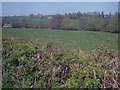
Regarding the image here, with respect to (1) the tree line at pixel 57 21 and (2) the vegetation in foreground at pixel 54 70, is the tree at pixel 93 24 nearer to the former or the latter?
(1) the tree line at pixel 57 21

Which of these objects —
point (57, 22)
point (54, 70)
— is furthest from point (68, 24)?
point (54, 70)

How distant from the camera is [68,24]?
15.7 ft

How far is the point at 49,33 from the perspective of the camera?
450 cm

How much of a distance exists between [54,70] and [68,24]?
2.67 m

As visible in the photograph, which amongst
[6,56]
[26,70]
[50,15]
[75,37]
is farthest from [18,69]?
[75,37]

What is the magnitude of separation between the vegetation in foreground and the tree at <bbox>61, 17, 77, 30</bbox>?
1.67 metres

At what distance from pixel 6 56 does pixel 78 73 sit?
168 centimetres

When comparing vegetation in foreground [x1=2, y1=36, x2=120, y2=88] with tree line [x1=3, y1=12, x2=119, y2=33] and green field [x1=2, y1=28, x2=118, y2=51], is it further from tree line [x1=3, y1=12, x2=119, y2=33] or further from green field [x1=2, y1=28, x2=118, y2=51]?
tree line [x1=3, y1=12, x2=119, y2=33]

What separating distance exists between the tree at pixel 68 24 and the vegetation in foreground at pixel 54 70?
1672mm

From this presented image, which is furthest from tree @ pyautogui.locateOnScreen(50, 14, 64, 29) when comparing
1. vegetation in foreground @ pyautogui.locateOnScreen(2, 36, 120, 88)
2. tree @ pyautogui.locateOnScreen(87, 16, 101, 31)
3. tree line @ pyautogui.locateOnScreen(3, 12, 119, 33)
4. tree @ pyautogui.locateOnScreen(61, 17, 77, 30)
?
vegetation in foreground @ pyautogui.locateOnScreen(2, 36, 120, 88)

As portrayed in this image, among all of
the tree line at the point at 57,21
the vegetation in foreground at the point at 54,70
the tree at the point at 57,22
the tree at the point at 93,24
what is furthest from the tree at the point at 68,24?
the vegetation in foreground at the point at 54,70

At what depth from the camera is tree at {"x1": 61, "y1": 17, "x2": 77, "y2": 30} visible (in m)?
4.61

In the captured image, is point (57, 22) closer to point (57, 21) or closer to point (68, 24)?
point (57, 21)

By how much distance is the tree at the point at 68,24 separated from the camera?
461cm
